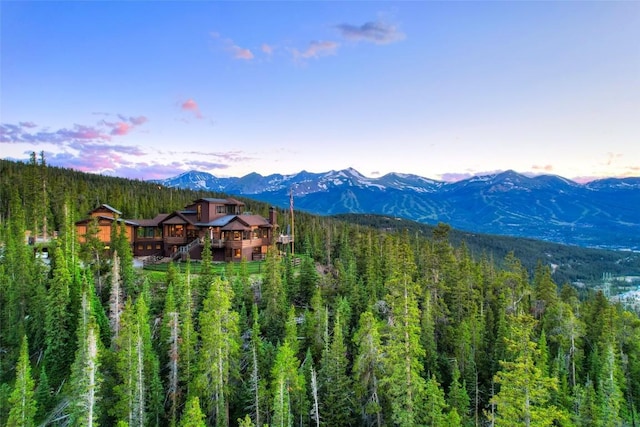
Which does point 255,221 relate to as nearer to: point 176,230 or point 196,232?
point 196,232

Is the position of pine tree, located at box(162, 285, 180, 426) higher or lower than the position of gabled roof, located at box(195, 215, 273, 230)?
lower

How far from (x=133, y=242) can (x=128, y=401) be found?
41.0 m

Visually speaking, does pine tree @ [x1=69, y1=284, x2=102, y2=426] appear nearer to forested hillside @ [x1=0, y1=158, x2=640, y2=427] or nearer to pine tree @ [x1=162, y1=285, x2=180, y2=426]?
forested hillside @ [x1=0, y1=158, x2=640, y2=427]

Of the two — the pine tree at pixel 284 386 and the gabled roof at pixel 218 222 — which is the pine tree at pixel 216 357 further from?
the gabled roof at pixel 218 222

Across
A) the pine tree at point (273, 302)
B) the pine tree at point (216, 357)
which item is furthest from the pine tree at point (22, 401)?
the pine tree at point (273, 302)

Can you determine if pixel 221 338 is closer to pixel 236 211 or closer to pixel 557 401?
pixel 557 401

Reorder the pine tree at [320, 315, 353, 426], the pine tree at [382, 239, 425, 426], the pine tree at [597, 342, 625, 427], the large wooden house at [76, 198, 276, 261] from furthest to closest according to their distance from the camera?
the large wooden house at [76, 198, 276, 261] < the pine tree at [597, 342, 625, 427] < the pine tree at [320, 315, 353, 426] < the pine tree at [382, 239, 425, 426]

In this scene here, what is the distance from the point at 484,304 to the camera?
209ft

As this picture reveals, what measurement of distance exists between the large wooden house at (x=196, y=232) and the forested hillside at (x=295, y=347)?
6.02m

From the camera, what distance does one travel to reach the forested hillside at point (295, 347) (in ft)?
91.1

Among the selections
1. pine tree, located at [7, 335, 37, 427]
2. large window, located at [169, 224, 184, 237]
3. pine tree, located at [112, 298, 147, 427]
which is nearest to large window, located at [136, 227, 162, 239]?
large window, located at [169, 224, 184, 237]

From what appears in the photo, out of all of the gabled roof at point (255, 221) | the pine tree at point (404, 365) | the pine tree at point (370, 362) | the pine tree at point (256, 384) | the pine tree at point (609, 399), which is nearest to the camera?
the pine tree at point (404, 365)

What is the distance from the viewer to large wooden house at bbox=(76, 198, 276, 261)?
62.7 m

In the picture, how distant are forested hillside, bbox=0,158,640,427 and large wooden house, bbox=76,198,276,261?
19.7 ft
